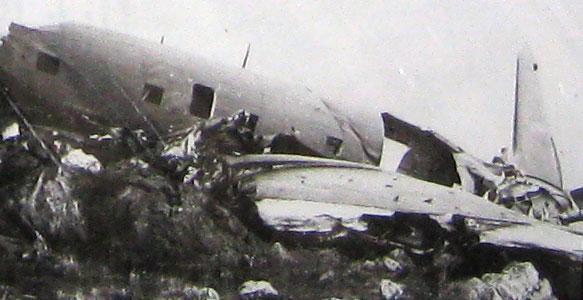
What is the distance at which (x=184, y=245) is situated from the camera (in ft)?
9.57

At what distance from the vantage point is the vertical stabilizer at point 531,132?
3146 mm

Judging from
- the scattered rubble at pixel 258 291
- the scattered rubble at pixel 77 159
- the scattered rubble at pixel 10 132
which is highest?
the scattered rubble at pixel 10 132

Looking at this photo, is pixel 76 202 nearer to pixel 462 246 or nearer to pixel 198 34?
pixel 198 34

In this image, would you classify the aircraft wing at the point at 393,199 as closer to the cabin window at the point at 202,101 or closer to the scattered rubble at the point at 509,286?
the scattered rubble at the point at 509,286

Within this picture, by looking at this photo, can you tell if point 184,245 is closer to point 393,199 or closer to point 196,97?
point 196,97

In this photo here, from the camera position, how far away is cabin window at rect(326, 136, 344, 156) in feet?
9.90

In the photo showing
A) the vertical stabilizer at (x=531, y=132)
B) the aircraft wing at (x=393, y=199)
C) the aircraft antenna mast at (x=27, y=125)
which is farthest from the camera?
the vertical stabilizer at (x=531, y=132)

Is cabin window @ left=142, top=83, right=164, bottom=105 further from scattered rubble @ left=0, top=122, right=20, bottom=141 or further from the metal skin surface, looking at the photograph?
scattered rubble @ left=0, top=122, right=20, bottom=141

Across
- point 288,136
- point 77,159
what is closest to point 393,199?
point 288,136

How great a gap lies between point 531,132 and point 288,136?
2.56 ft

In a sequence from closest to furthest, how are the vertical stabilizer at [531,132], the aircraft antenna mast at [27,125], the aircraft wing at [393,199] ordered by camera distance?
the aircraft antenna mast at [27,125]
the aircraft wing at [393,199]
the vertical stabilizer at [531,132]

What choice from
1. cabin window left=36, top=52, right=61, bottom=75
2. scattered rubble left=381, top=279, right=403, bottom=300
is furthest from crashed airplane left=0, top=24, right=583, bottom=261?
scattered rubble left=381, top=279, right=403, bottom=300

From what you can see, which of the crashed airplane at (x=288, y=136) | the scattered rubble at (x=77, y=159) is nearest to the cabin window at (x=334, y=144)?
the crashed airplane at (x=288, y=136)

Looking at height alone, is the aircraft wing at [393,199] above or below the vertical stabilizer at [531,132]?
below
